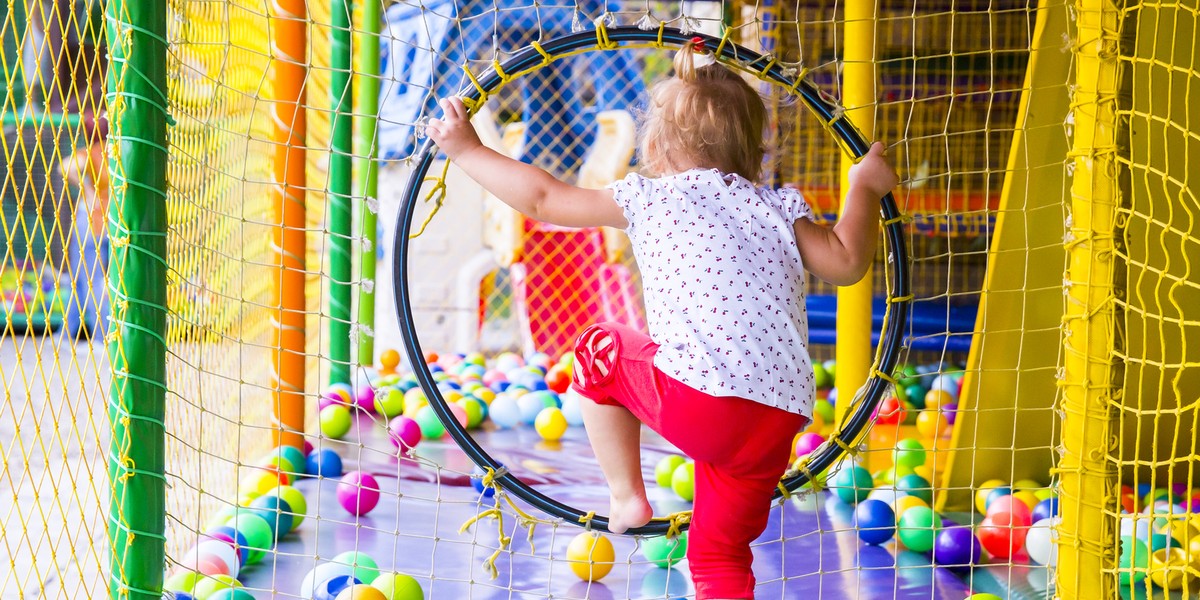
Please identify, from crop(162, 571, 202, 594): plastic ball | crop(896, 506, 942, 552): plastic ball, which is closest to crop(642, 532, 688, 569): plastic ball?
crop(896, 506, 942, 552): plastic ball

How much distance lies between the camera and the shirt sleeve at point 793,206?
1826mm

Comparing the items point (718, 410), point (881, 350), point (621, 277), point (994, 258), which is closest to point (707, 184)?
point (718, 410)

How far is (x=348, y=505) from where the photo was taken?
9.30ft

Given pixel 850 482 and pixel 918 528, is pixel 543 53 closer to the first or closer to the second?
pixel 918 528

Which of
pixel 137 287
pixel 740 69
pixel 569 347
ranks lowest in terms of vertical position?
pixel 569 347

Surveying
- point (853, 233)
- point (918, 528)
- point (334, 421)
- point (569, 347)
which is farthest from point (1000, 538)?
point (569, 347)

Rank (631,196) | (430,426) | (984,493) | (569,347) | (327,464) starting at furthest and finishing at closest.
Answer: (569,347) < (430,426) < (327,464) < (984,493) < (631,196)

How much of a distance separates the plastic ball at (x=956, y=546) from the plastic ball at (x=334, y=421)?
2.02 metres

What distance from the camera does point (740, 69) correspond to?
6.68ft

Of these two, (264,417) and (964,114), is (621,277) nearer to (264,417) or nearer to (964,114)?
(964,114)

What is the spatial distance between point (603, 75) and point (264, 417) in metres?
2.93

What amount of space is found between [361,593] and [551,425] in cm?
172

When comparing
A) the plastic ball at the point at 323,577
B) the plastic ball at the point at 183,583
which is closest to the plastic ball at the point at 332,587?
the plastic ball at the point at 323,577

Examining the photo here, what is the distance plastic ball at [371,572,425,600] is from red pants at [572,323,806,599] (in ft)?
2.07
